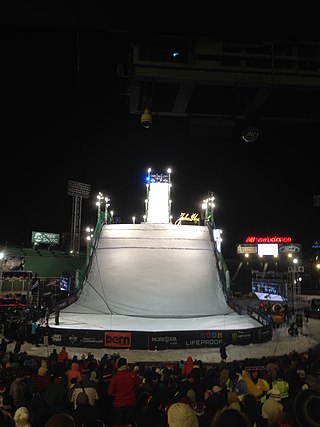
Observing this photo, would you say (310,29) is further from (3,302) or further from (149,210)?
(149,210)

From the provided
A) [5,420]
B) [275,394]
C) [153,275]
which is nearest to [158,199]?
[153,275]

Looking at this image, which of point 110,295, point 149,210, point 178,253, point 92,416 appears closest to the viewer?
point 92,416

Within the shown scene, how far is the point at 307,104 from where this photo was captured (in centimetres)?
557

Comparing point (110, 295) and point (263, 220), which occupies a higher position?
point (263, 220)

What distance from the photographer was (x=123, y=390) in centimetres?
566

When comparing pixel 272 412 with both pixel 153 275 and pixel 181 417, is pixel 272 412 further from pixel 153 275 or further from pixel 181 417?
pixel 153 275

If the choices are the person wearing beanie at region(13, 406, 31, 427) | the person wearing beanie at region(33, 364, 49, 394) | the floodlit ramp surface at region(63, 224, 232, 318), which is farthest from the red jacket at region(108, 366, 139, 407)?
the floodlit ramp surface at region(63, 224, 232, 318)

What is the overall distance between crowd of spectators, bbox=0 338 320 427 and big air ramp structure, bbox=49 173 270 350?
616 centimetres

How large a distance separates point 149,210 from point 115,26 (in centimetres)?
3068

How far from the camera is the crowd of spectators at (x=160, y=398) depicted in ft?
10.2

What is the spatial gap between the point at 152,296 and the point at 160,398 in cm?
1638

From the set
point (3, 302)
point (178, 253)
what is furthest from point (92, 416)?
point (3, 302)

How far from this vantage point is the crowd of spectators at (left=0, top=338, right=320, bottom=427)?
3.10 meters

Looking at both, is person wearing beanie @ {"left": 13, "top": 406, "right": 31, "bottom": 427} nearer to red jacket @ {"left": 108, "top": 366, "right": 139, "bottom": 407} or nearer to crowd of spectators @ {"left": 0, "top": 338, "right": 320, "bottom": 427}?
crowd of spectators @ {"left": 0, "top": 338, "right": 320, "bottom": 427}
